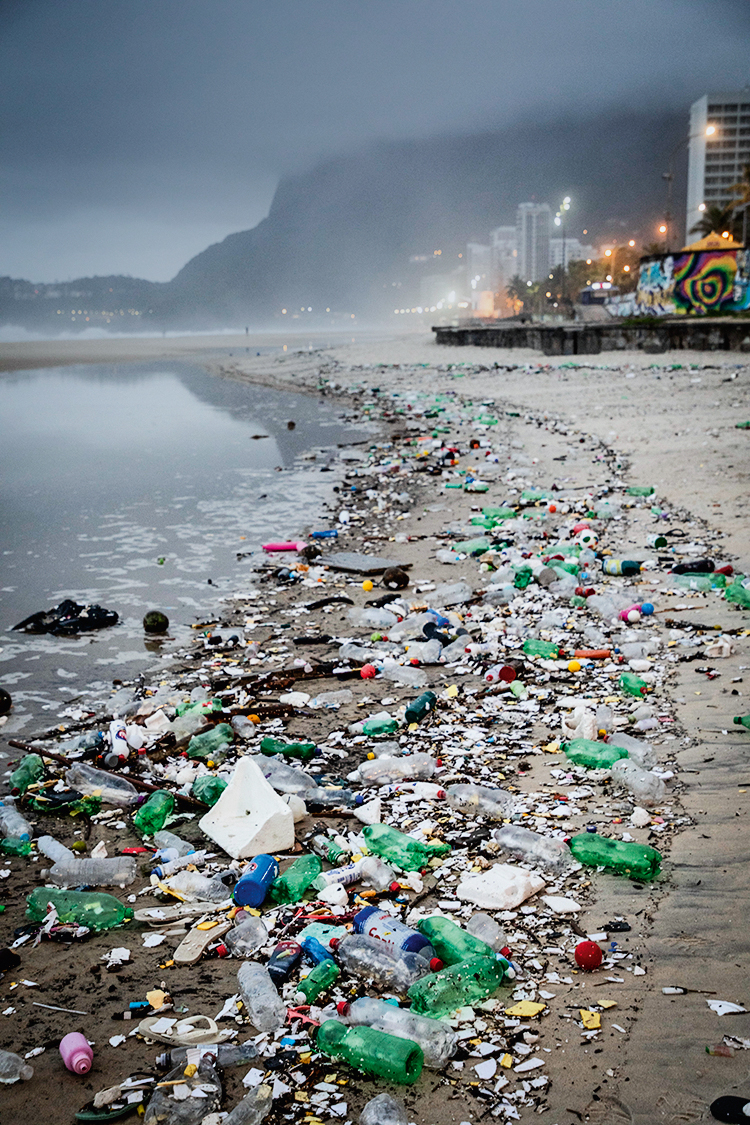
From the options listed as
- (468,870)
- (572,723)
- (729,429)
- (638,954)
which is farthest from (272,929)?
(729,429)

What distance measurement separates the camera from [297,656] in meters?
4.80

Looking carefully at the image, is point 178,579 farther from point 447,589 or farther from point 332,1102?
point 332,1102

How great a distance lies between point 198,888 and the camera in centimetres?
261

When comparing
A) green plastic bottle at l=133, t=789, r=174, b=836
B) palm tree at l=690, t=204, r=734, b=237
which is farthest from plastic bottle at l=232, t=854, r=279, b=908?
Answer: palm tree at l=690, t=204, r=734, b=237

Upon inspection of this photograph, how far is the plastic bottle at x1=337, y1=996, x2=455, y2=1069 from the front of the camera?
6.09 feet

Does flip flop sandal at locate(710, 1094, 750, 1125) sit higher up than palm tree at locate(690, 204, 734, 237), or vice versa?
palm tree at locate(690, 204, 734, 237)

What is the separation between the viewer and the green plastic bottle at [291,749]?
352 centimetres

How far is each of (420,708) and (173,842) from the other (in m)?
1.30

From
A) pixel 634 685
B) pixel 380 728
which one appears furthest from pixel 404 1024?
pixel 634 685

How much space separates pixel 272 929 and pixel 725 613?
3.18 metres

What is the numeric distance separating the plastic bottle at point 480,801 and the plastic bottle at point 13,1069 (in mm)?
1543

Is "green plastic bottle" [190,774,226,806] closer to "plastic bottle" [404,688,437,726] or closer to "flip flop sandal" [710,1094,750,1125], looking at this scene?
"plastic bottle" [404,688,437,726]

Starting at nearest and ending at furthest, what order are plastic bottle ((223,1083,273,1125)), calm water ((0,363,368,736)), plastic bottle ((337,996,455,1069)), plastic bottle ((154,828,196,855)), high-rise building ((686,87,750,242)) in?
plastic bottle ((223,1083,273,1125)) < plastic bottle ((337,996,455,1069)) < plastic bottle ((154,828,196,855)) < calm water ((0,363,368,736)) < high-rise building ((686,87,750,242))

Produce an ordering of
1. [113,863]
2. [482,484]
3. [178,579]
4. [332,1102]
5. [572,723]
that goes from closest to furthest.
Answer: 1. [332,1102]
2. [113,863]
3. [572,723]
4. [178,579]
5. [482,484]
